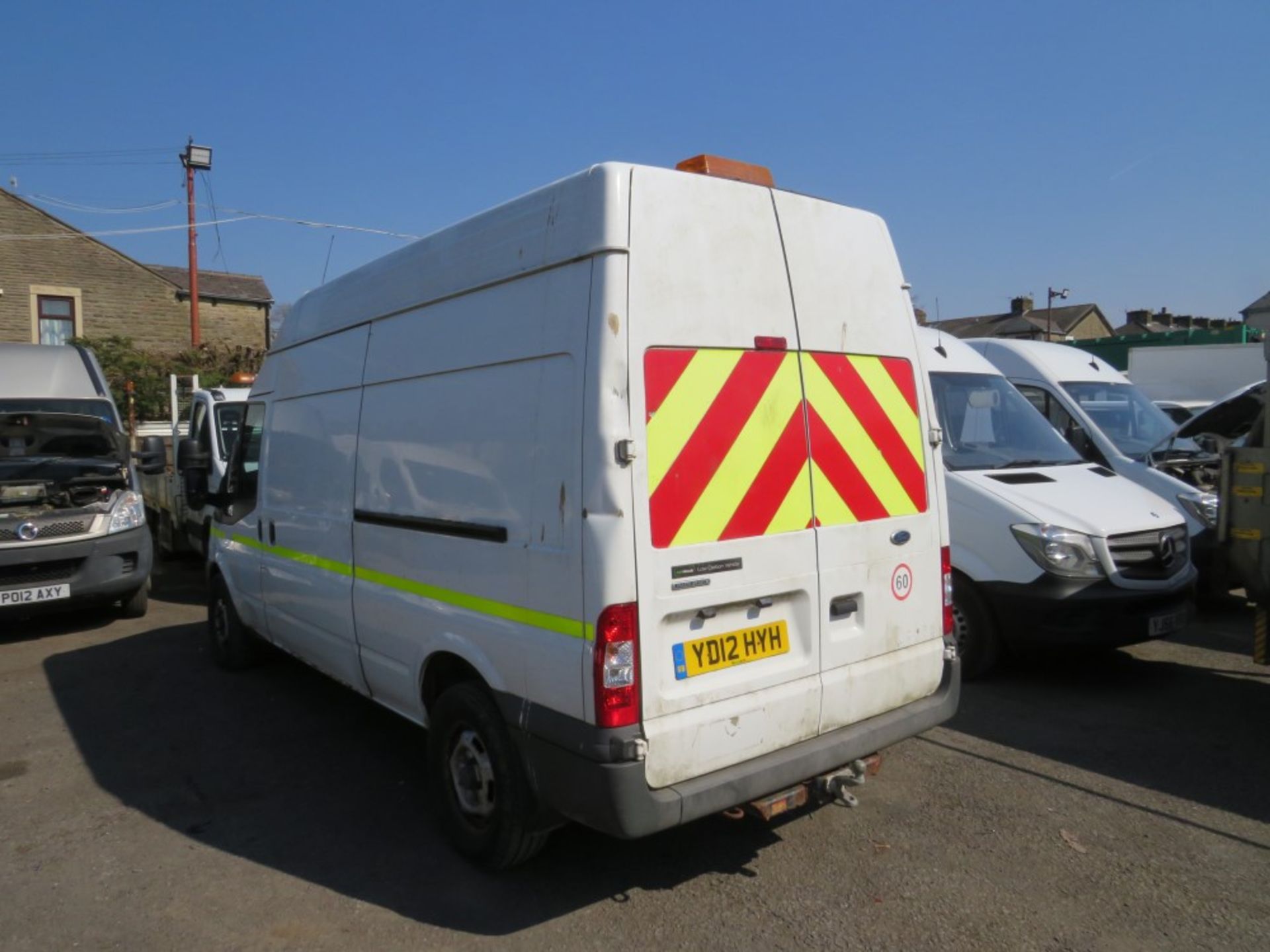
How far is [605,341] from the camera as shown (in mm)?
3133

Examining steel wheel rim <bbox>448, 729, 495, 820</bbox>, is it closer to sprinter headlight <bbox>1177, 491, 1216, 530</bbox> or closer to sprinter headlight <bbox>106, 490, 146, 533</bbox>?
sprinter headlight <bbox>106, 490, 146, 533</bbox>

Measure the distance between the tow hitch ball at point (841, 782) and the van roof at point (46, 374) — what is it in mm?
9439

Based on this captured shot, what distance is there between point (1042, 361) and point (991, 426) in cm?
244

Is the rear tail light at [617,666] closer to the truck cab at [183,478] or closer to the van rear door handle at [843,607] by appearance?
the van rear door handle at [843,607]

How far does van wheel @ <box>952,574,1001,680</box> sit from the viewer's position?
6.04 m

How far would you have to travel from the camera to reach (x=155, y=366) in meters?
24.4

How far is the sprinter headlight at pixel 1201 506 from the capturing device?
24.4ft

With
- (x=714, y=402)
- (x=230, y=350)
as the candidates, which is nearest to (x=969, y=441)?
(x=714, y=402)

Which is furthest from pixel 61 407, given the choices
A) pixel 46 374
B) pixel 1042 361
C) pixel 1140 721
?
pixel 1140 721

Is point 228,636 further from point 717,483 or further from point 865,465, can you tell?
point 865,465

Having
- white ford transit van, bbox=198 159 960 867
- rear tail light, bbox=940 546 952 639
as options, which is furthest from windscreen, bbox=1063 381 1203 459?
white ford transit van, bbox=198 159 960 867

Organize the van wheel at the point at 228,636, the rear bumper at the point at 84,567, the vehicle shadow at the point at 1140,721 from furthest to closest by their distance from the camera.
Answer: the rear bumper at the point at 84,567, the van wheel at the point at 228,636, the vehicle shadow at the point at 1140,721

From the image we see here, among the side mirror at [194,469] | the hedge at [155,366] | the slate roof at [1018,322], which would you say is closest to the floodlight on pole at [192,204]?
the hedge at [155,366]

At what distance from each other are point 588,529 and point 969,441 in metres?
4.54
